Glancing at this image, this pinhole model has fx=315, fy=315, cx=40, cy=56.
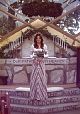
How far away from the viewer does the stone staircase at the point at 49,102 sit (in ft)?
21.8

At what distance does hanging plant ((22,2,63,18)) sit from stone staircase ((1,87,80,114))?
95.8 inches

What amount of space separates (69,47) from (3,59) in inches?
75.1

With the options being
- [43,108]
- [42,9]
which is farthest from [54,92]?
[42,9]

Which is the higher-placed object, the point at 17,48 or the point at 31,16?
the point at 31,16

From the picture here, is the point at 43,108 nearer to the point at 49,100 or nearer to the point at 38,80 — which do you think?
the point at 49,100

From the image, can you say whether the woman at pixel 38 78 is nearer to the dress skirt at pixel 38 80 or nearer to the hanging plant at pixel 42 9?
the dress skirt at pixel 38 80

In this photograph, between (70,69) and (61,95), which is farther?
(70,69)

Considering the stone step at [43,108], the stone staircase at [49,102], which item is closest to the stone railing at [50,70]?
the stone staircase at [49,102]

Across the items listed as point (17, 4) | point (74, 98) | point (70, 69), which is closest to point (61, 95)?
point (74, 98)

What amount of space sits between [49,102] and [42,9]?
3.04 metres

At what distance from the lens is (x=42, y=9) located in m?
8.77

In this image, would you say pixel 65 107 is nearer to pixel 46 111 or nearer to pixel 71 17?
pixel 46 111

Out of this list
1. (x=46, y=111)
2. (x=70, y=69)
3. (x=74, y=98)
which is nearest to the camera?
(x=46, y=111)

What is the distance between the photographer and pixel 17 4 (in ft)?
30.4
